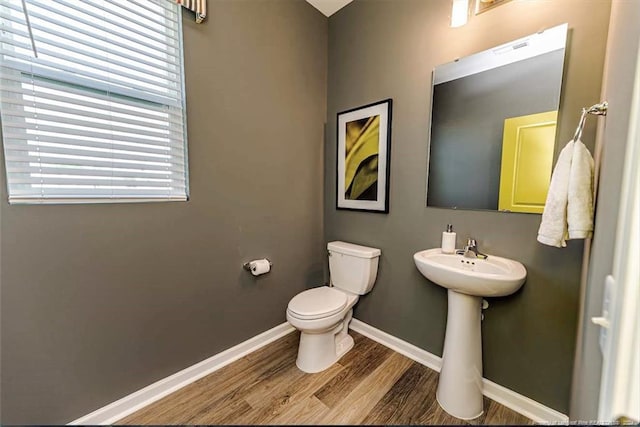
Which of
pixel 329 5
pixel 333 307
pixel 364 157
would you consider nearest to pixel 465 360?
pixel 333 307

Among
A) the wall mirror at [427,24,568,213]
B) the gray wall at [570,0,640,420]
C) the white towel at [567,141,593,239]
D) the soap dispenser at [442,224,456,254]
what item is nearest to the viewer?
the gray wall at [570,0,640,420]

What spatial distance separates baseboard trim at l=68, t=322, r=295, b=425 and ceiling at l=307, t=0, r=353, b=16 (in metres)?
2.57

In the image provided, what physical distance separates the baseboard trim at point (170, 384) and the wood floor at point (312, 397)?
0.04 meters

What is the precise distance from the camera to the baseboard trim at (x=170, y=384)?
125 cm

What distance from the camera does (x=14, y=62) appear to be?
3.28ft

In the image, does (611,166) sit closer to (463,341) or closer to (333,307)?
(463,341)

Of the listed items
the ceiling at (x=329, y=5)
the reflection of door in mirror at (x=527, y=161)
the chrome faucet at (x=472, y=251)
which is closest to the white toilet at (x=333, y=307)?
the chrome faucet at (x=472, y=251)

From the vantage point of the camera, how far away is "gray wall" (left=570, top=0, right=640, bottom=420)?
64 centimetres

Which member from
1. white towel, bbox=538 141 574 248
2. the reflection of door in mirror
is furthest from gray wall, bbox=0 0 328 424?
white towel, bbox=538 141 574 248

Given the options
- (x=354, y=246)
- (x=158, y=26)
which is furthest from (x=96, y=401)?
(x=158, y=26)

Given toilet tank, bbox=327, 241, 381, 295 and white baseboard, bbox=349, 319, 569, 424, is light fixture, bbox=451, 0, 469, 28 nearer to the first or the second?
toilet tank, bbox=327, 241, 381, 295

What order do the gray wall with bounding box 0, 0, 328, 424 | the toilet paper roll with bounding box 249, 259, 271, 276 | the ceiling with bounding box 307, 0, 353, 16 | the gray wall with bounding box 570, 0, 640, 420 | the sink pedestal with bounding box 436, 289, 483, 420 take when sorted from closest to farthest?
the gray wall with bounding box 570, 0, 640, 420
the gray wall with bounding box 0, 0, 328, 424
the sink pedestal with bounding box 436, 289, 483, 420
the toilet paper roll with bounding box 249, 259, 271, 276
the ceiling with bounding box 307, 0, 353, 16

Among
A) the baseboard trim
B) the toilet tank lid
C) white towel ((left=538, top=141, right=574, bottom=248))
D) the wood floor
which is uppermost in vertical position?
white towel ((left=538, top=141, right=574, bottom=248))

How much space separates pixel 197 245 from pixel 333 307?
0.94 m
